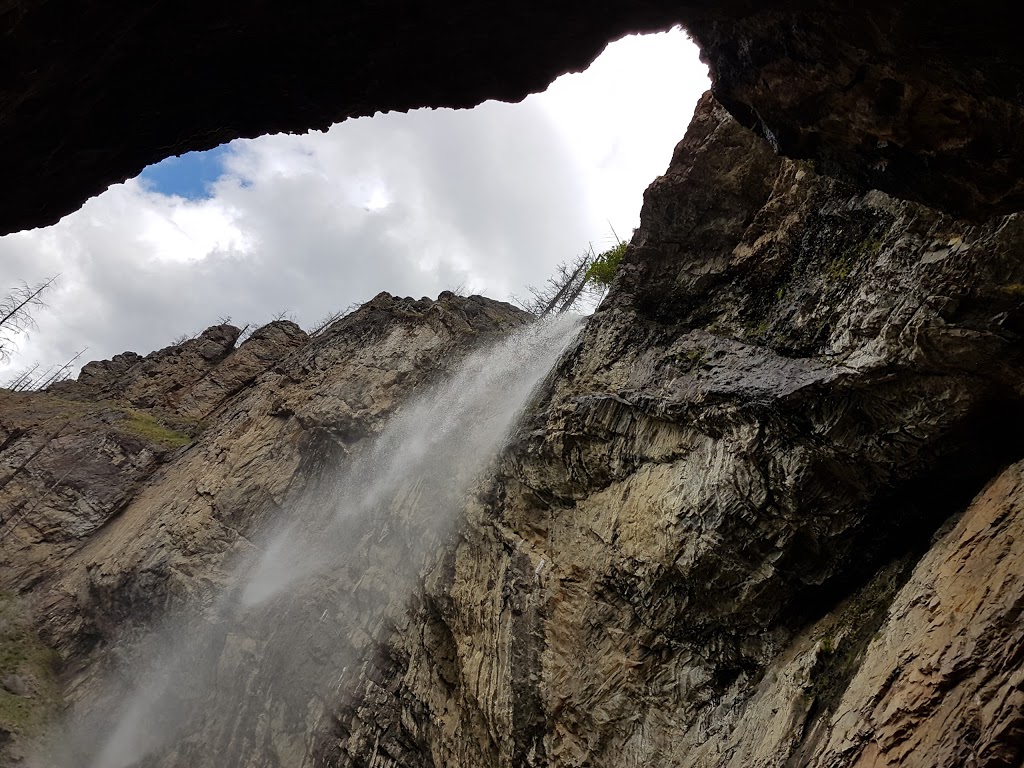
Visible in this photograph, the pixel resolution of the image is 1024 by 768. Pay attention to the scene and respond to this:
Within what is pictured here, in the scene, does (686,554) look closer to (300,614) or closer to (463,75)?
(463,75)

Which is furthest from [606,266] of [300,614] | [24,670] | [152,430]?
[24,670]

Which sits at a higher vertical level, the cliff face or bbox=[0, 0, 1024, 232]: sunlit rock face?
bbox=[0, 0, 1024, 232]: sunlit rock face

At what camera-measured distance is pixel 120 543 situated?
835 inches

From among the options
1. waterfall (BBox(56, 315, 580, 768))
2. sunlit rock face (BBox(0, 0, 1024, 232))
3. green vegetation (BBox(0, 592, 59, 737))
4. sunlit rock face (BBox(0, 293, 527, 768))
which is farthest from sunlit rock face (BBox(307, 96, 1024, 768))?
green vegetation (BBox(0, 592, 59, 737))

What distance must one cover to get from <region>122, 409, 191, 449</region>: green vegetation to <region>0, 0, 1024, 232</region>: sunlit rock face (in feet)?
75.5

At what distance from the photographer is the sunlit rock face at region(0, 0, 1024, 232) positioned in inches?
202

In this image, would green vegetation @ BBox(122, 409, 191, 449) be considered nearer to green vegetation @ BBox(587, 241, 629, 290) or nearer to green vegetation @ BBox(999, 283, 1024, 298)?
green vegetation @ BBox(587, 241, 629, 290)

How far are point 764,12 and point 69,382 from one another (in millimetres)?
39153

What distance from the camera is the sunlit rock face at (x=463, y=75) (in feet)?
16.8

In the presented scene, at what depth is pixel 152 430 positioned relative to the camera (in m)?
27.8

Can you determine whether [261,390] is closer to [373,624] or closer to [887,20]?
[373,624]

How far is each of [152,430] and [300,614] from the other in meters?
16.7

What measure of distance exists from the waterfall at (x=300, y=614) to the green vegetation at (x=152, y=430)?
1076 centimetres

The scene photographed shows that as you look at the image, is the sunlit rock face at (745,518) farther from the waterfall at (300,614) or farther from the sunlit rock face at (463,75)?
the sunlit rock face at (463,75)
